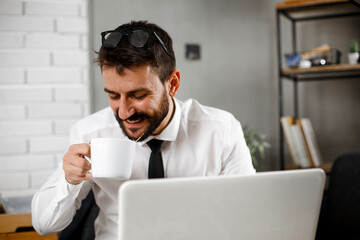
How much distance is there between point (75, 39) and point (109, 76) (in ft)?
3.57

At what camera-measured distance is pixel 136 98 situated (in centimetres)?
122

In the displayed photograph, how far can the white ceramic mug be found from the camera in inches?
34.9

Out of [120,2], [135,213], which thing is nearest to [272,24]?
[120,2]

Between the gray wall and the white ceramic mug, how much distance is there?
1.86m

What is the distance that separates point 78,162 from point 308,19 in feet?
7.27

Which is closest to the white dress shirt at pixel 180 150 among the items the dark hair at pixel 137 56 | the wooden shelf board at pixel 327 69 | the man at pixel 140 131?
the man at pixel 140 131

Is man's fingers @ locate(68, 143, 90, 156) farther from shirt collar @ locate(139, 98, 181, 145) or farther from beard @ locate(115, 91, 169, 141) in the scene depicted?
shirt collar @ locate(139, 98, 181, 145)

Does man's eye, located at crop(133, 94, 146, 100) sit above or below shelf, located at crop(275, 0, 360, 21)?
below

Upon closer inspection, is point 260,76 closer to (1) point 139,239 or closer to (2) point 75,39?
(2) point 75,39

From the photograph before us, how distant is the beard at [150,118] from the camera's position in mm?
1218

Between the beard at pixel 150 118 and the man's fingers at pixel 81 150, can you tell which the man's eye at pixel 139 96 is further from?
the man's fingers at pixel 81 150

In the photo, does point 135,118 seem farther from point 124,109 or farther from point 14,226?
point 14,226

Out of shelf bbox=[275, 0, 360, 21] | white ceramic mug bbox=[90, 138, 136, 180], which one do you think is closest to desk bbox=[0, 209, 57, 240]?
white ceramic mug bbox=[90, 138, 136, 180]

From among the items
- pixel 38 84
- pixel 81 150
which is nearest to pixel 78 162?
pixel 81 150
